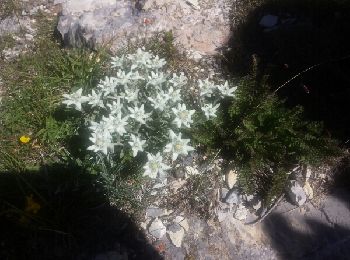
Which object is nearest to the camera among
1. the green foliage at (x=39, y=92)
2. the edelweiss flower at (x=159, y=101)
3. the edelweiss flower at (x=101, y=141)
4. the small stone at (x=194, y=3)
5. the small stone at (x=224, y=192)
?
the edelweiss flower at (x=101, y=141)

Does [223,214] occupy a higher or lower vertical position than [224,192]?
lower

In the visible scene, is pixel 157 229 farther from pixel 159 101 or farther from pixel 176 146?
pixel 159 101

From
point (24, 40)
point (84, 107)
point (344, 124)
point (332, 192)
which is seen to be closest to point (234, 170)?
point (332, 192)

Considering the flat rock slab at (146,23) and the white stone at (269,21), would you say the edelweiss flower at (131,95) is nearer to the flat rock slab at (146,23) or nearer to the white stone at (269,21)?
the flat rock slab at (146,23)

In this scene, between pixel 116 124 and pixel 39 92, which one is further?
pixel 39 92

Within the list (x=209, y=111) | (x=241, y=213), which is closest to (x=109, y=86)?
(x=209, y=111)

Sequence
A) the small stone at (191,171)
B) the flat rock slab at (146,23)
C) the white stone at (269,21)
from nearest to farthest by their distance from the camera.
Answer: the small stone at (191,171), the flat rock slab at (146,23), the white stone at (269,21)

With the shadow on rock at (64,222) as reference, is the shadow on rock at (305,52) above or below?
above

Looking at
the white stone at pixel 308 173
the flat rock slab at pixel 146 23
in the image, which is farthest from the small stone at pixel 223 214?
the flat rock slab at pixel 146 23

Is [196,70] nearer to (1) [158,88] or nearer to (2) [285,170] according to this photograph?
(1) [158,88]
